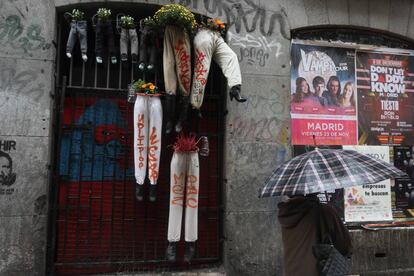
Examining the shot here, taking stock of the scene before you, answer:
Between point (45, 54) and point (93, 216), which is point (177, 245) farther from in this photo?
point (45, 54)

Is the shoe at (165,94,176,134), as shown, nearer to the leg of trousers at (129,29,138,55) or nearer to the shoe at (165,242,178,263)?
the leg of trousers at (129,29,138,55)

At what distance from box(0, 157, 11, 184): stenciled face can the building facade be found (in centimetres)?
5

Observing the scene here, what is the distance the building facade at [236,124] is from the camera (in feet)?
17.0

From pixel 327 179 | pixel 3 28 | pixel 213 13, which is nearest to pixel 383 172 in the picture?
pixel 327 179

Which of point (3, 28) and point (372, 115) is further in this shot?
point (372, 115)

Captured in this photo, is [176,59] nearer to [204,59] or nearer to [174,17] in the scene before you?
[204,59]

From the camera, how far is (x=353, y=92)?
21.2ft

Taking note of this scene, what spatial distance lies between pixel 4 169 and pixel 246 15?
4257mm

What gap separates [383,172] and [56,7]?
4874 mm

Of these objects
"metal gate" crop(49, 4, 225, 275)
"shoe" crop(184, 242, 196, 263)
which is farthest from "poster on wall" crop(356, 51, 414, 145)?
"shoe" crop(184, 242, 196, 263)

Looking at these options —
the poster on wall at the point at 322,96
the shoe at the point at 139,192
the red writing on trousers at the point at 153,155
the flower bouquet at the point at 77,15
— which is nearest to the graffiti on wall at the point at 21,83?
the flower bouquet at the point at 77,15

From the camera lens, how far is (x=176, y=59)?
537 centimetres

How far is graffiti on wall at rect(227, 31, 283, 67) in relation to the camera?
598 centimetres

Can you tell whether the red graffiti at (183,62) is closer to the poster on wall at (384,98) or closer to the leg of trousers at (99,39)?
the leg of trousers at (99,39)
